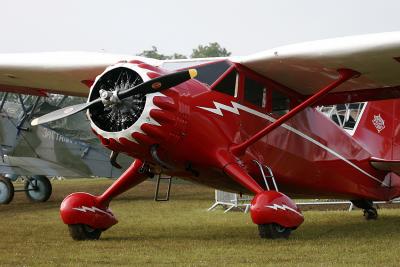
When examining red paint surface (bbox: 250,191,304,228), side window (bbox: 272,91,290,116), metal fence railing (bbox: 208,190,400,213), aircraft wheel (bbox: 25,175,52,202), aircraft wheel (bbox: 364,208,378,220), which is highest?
side window (bbox: 272,91,290,116)

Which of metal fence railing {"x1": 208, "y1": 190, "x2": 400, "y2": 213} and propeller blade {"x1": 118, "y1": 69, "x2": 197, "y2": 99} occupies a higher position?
propeller blade {"x1": 118, "y1": 69, "x2": 197, "y2": 99}

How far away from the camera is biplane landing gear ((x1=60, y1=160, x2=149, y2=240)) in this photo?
8852 mm

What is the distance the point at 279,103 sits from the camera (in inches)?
387

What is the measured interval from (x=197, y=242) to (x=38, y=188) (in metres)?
10.1

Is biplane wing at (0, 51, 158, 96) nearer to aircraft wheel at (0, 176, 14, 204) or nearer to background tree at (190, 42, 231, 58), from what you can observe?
aircraft wheel at (0, 176, 14, 204)

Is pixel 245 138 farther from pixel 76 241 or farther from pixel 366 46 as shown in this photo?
pixel 76 241

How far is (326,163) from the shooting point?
34.3 feet

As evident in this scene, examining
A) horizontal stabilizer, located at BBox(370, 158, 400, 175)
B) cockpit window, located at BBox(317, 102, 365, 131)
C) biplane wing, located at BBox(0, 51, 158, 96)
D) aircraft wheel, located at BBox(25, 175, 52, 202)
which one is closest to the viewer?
biplane wing, located at BBox(0, 51, 158, 96)

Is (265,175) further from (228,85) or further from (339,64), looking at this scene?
(339,64)

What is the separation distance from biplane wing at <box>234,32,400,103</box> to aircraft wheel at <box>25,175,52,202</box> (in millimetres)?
9312

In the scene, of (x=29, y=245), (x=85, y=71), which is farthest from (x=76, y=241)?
(x=85, y=71)

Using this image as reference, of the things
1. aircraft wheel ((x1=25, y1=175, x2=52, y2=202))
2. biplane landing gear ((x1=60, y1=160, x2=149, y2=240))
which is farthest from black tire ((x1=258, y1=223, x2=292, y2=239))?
aircraft wheel ((x1=25, y1=175, x2=52, y2=202))

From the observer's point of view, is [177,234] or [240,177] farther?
[177,234]

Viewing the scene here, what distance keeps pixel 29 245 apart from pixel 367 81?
16.4 feet
